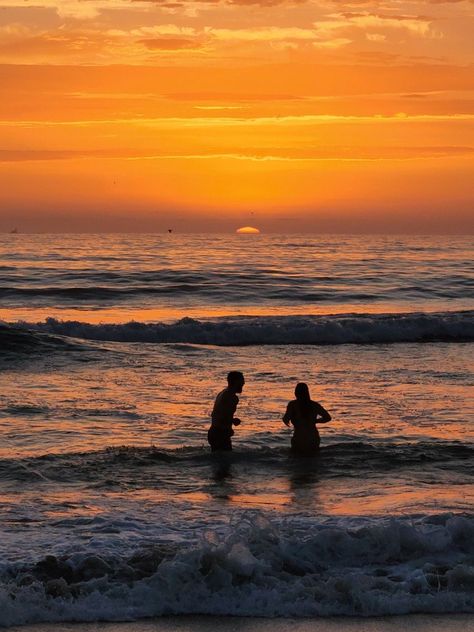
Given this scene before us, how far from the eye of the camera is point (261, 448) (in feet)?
51.0

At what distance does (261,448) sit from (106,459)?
254 cm

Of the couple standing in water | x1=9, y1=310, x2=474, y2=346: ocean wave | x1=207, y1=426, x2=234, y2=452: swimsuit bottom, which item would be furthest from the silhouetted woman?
x1=9, y1=310, x2=474, y2=346: ocean wave

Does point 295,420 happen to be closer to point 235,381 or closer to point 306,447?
point 306,447

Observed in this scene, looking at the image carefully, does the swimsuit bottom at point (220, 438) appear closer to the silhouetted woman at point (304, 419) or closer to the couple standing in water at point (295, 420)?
the couple standing in water at point (295, 420)

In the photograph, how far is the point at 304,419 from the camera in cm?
1499

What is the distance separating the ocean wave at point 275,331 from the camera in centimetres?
3259

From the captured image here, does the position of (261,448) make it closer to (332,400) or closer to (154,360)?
(332,400)

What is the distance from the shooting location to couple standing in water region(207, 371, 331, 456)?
14805 mm

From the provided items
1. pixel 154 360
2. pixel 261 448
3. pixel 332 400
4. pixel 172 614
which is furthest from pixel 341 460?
pixel 154 360

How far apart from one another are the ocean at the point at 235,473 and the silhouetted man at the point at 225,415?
0.78 feet

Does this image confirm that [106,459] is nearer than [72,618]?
No

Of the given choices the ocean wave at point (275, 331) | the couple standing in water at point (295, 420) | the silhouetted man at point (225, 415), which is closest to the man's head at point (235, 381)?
the silhouetted man at point (225, 415)

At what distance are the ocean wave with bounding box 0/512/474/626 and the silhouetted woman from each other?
13.7 feet

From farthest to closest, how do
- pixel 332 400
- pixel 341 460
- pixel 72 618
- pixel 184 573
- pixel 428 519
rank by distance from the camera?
1. pixel 332 400
2. pixel 341 460
3. pixel 428 519
4. pixel 184 573
5. pixel 72 618
